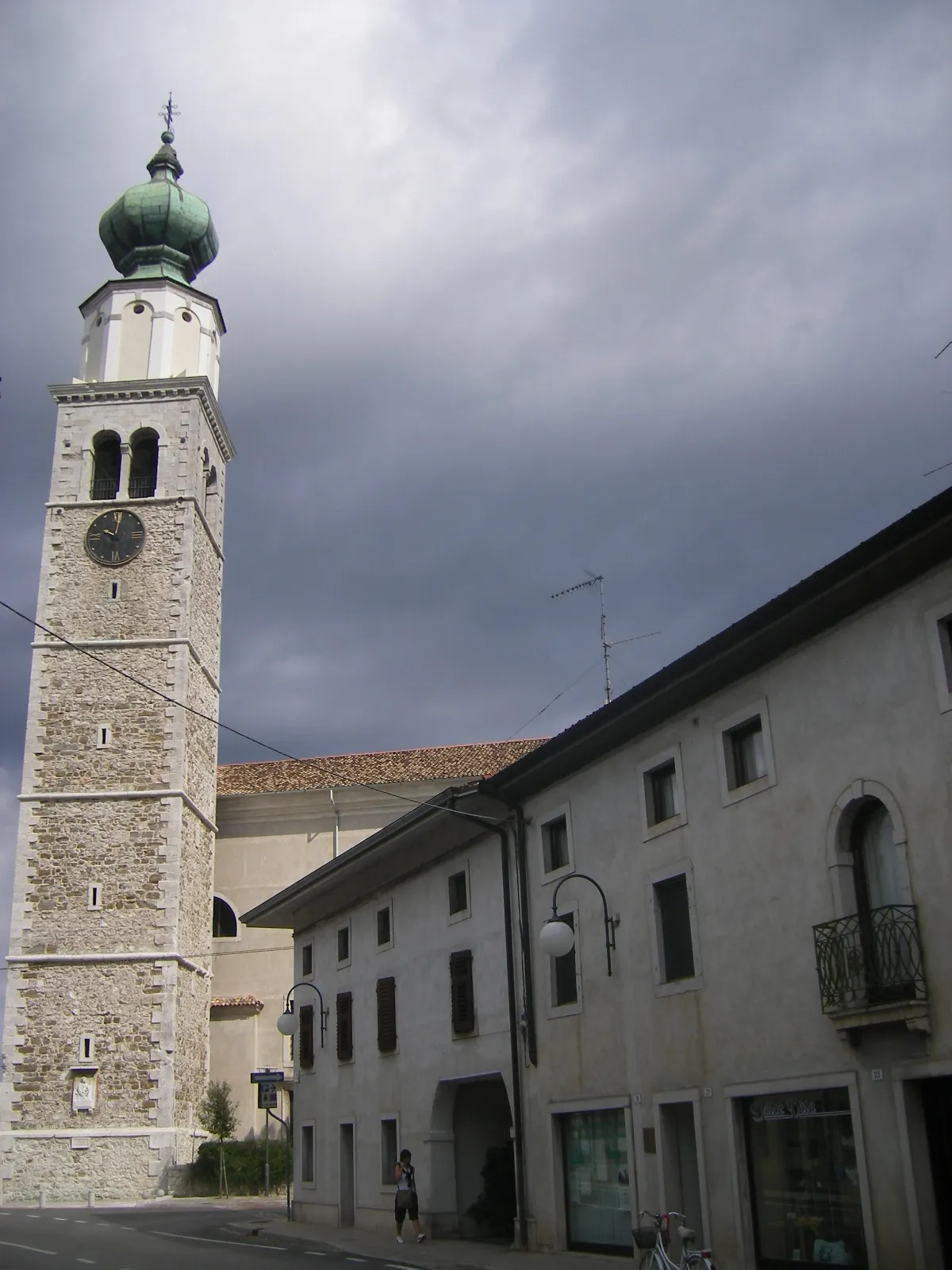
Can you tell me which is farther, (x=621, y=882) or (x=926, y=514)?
(x=621, y=882)

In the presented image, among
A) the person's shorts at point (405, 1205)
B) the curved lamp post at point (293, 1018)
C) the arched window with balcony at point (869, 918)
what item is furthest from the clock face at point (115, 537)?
the arched window with balcony at point (869, 918)

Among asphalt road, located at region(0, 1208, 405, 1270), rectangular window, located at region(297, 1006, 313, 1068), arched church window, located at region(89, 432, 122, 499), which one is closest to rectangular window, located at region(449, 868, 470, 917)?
asphalt road, located at region(0, 1208, 405, 1270)

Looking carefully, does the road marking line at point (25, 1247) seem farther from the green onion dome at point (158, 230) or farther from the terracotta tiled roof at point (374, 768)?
the green onion dome at point (158, 230)

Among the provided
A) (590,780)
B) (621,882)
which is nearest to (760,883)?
(621,882)

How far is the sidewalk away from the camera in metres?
17.6

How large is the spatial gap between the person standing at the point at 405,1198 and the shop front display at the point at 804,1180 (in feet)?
28.6

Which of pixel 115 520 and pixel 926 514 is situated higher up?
pixel 115 520

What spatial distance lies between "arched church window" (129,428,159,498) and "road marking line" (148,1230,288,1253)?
2866 cm

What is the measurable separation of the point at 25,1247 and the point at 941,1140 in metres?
16.5

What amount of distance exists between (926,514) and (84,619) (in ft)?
123

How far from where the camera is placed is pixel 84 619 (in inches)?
1794

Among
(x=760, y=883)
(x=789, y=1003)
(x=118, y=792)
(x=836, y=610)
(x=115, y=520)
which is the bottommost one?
(x=789, y=1003)

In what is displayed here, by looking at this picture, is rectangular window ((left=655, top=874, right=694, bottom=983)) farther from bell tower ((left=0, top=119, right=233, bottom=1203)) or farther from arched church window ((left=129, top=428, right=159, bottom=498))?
Answer: arched church window ((left=129, top=428, right=159, bottom=498))

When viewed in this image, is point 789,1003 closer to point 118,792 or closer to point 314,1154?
point 314,1154
